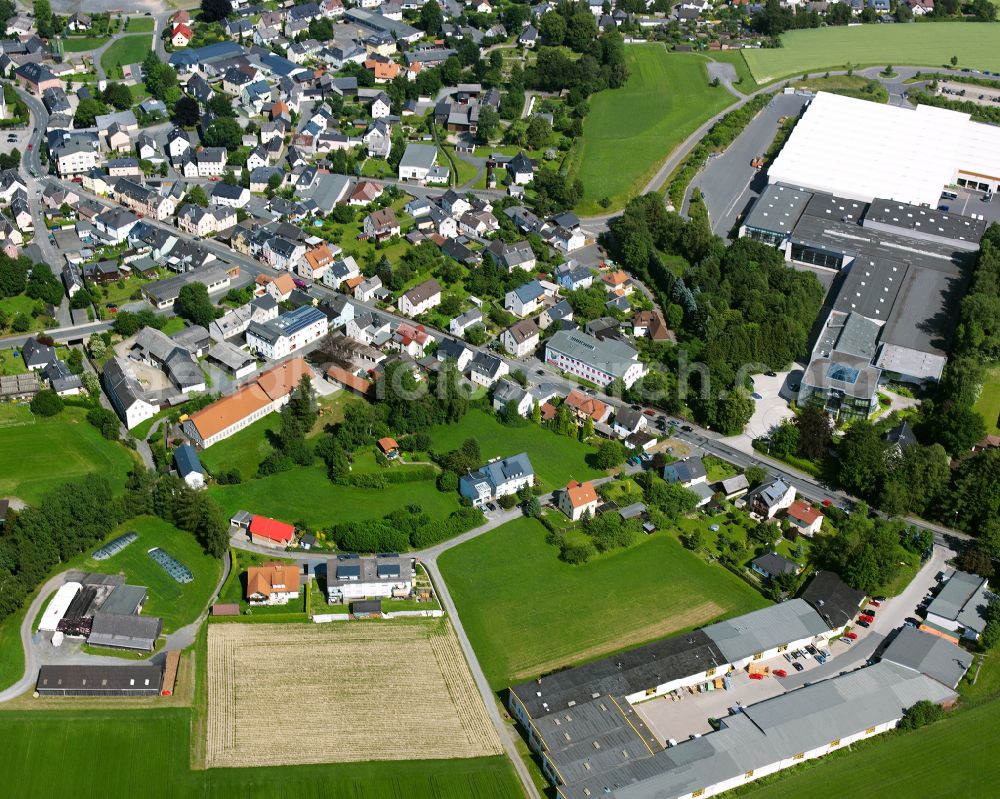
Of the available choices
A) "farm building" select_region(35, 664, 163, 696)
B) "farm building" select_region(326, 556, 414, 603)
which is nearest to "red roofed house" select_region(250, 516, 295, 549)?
"farm building" select_region(326, 556, 414, 603)

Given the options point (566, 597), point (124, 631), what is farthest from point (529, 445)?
point (124, 631)

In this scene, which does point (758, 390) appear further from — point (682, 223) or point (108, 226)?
point (108, 226)

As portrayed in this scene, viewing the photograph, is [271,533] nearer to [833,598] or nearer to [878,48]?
[833,598]

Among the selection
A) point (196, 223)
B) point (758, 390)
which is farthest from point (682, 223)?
point (196, 223)

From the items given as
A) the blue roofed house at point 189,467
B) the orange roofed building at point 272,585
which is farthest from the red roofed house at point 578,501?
the blue roofed house at point 189,467

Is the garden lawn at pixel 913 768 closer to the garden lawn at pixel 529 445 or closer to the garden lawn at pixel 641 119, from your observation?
the garden lawn at pixel 529 445
